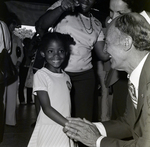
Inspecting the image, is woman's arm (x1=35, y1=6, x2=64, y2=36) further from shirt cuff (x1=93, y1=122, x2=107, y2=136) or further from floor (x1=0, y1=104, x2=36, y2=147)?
floor (x1=0, y1=104, x2=36, y2=147)

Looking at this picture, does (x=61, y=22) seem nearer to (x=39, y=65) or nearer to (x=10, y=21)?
(x=39, y=65)

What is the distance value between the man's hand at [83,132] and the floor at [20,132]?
Answer: 1.73m

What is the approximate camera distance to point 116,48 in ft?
4.85

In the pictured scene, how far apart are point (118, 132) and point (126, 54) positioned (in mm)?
536

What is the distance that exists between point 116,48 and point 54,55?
2.23 feet

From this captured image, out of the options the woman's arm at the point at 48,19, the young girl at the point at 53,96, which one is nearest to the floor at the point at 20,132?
the young girl at the point at 53,96

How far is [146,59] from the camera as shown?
133 centimetres

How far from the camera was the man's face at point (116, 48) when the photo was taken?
146 cm

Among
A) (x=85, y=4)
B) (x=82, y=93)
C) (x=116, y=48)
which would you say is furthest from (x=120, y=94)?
(x=116, y=48)

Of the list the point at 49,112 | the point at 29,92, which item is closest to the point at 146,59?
the point at 49,112

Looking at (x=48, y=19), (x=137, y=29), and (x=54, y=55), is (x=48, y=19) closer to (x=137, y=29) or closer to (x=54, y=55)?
(x=54, y=55)

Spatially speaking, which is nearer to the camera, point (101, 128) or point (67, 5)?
point (101, 128)

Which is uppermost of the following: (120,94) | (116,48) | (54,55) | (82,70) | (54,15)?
(54,15)

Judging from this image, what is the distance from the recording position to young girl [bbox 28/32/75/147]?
6.25 feet
